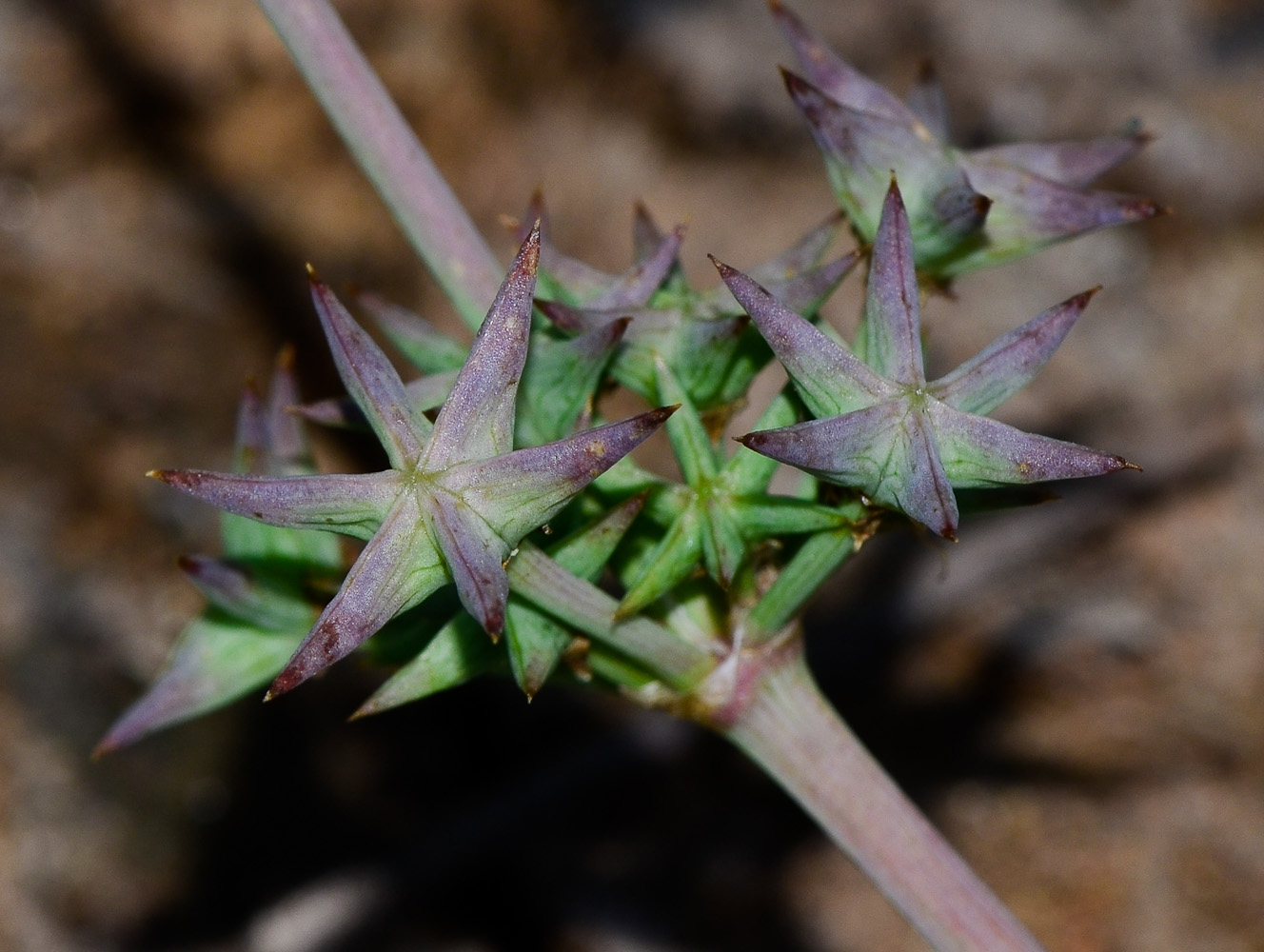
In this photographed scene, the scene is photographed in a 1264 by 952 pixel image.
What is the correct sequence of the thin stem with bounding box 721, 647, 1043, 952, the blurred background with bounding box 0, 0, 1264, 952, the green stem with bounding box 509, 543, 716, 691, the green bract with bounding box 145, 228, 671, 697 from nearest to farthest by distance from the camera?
the green bract with bounding box 145, 228, 671, 697 → the green stem with bounding box 509, 543, 716, 691 → the thin stem with bounding box 721, 647, 1043, 952 → the blurred background with bounding box 0, 0, 1264, 952

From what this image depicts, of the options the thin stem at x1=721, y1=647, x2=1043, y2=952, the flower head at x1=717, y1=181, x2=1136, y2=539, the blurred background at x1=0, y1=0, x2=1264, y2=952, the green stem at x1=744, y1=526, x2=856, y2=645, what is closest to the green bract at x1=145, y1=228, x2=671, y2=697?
the flower head at x1=717, y1=181, x2=1136, y2=539

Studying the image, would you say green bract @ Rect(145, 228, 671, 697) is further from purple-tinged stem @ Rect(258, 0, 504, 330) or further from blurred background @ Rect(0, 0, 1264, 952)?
blurred background @ Rect(0, 0, 1264, 952)

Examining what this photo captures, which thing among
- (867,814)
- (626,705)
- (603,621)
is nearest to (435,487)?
(603,621)

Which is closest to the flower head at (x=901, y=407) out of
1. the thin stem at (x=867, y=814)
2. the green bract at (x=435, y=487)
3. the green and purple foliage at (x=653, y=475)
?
the green and purple foliage at (x=653, y=475)

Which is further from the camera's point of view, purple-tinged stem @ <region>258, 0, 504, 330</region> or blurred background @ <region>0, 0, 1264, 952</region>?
blurred background @ <region>0, 0, 1264, 952</region>

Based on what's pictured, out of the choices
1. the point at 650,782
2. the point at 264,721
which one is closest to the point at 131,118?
the point at 264,721

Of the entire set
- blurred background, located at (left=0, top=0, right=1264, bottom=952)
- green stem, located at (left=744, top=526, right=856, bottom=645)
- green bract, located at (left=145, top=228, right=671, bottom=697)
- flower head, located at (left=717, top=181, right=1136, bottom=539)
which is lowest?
blurred background, located at (left=0, top=0, right=1264, bottom=952)

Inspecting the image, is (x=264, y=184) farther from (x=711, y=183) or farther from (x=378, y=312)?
(x=378, y=312)
